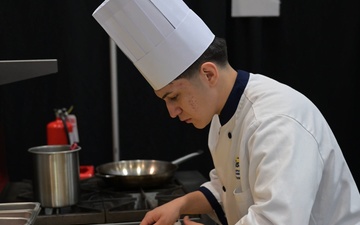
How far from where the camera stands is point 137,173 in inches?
73.7

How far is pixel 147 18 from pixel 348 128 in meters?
1.54

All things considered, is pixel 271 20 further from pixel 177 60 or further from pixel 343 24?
pixel 177 60

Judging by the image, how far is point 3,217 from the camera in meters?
1.30

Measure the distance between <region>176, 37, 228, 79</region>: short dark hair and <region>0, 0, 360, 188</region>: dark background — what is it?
1.07 metres

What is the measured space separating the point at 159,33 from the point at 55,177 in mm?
617

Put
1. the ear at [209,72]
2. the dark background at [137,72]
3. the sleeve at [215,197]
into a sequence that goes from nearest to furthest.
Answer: the ear at [209,72] < the sleeve at [215,197] < the dark background at [137,72]

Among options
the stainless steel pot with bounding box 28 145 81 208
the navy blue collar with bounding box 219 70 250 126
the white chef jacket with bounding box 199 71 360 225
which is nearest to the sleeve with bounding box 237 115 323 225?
the white chef jacket with bounding box 199 71 360 225

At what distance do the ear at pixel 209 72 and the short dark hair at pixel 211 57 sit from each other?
0.08ft

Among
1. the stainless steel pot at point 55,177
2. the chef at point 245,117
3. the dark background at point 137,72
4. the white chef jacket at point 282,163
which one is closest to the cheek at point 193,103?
the chef at point 245,117

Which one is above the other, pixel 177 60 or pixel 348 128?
pixel 177 60

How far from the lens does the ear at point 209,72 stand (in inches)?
43.9

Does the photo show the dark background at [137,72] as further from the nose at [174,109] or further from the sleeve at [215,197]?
the nose at [174,109]

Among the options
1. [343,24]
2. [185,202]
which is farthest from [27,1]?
[343,24]

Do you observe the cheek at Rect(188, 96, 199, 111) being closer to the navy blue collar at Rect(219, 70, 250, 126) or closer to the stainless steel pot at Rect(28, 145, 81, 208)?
the navy blue collar at Rect(219, 70, 250, 126)
